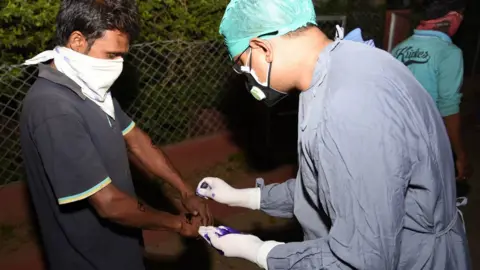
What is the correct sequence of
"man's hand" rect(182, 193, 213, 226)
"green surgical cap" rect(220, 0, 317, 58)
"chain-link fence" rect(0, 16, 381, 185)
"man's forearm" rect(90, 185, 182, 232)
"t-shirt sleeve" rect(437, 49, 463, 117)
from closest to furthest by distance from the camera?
1. "green surgical cap" rect(220, 0, 317, 58)
2. "man's forearm" rect(90, 185, 182, 232)
3. "man's hand" rect(182, 193, 213, 226)
4. "t-shirt sleeve" rect(437, 49, 463, 117)
5. "chain-link fence" rect(0, 16, 381, 185)

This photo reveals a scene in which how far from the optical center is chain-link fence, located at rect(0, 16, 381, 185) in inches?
134

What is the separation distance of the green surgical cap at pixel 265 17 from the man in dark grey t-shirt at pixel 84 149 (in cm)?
66

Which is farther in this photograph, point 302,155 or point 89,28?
point 89,28

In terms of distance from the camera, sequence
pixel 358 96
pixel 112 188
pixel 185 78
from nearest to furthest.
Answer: pixel 358 96, pixel 112 188, pixel 185 78

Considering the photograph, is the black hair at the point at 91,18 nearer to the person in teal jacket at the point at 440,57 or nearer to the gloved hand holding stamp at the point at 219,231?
the gloved hand holding stamp at the point at 219,231

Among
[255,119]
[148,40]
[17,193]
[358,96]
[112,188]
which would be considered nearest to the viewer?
[358,96]

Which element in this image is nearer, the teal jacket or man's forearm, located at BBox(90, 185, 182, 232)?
man's forearm, located at BBox(90, 185, 182, 232)

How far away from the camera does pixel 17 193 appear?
334 centimetres

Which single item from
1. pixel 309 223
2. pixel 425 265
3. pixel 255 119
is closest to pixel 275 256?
pixel 309 223

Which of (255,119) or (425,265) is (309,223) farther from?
(255,119)

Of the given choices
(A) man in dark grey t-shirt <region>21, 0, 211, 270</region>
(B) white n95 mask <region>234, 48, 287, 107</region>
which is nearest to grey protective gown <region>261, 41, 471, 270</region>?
(B) white n95 mask <region>234, 48, 287, 107</region>

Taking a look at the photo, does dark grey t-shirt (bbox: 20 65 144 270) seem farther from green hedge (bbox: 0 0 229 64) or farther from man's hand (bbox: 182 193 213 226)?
green hedge (bbox: 0 0 229 64)

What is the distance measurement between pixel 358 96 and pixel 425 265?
65 centimetres

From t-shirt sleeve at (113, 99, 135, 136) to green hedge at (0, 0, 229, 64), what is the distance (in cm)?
142
